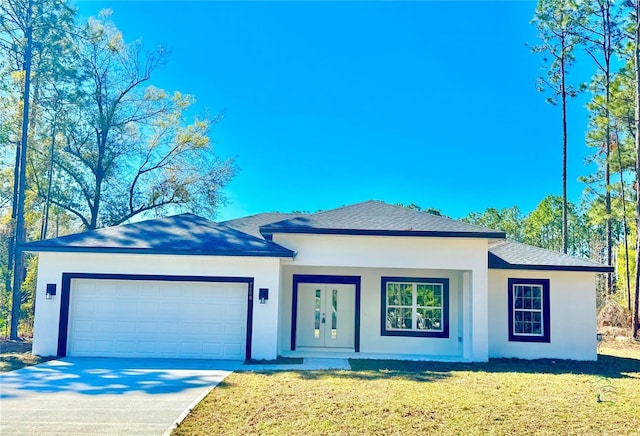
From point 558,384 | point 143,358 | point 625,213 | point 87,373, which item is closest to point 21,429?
point 87,373

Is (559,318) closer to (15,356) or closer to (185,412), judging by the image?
(185,412)

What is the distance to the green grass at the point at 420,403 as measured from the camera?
21.1ft

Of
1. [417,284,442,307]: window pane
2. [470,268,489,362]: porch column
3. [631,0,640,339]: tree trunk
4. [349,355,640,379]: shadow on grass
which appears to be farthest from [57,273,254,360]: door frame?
[631,0,640,339]: tree trunk

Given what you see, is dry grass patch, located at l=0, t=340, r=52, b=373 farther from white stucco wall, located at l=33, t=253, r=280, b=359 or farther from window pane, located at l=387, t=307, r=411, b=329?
window pane, located at l=387, t=307, r=411, b=329

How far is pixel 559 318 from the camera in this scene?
1348 centimetres

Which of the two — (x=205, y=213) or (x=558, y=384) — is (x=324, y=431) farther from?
(x=205, y=213)

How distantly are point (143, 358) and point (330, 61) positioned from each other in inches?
616

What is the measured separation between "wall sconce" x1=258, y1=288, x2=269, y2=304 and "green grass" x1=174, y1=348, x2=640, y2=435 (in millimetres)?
2207

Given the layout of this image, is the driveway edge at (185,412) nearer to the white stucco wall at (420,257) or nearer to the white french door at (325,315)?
the white stucco wall at (420,257)

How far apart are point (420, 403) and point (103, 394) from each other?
16.3 feet

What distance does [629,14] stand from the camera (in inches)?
840

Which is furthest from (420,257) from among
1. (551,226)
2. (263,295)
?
(551,226)

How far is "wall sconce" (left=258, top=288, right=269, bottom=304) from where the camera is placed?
1194 centimetres

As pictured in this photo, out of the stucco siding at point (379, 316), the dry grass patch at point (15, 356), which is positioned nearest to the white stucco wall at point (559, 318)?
the stucco siding at point (379, 316)
